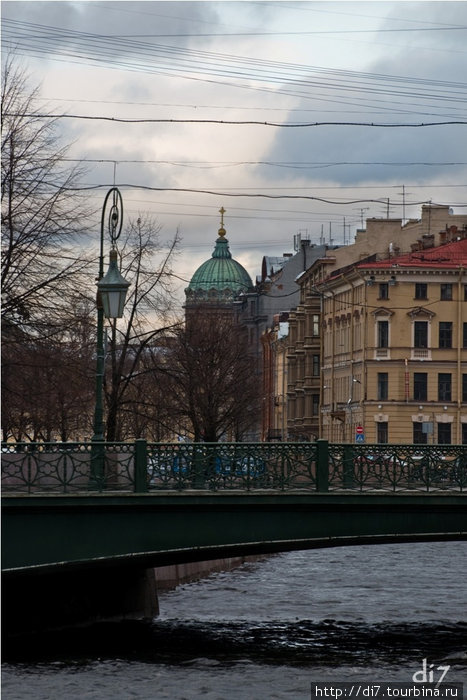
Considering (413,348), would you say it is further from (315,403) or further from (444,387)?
(315,403)

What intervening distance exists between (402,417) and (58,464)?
182ft

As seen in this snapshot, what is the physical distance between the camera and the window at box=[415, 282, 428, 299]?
257 ft

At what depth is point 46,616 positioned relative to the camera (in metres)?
26.8

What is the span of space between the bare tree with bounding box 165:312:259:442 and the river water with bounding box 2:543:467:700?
34.3ft

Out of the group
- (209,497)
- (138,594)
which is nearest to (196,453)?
(209,497)

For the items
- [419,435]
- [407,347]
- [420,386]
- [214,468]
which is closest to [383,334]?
[407,347]

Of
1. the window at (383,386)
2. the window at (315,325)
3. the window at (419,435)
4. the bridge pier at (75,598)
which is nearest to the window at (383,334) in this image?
Answer: the window at (383,386)

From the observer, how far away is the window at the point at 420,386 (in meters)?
77.9

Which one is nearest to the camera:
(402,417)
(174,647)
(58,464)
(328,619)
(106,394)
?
(58,464)

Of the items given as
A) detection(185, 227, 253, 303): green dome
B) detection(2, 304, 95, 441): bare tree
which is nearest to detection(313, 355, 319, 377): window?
detection(2, 304, 95, 441): bare tree

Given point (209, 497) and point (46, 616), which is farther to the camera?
point (46, 616)

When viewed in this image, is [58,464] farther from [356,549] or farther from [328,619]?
[356,549]

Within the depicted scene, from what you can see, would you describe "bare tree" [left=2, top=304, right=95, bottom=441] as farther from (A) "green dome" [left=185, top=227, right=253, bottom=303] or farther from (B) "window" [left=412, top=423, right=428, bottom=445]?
(A) "green dome" [left=185, top=227, right=253, bottom=303]

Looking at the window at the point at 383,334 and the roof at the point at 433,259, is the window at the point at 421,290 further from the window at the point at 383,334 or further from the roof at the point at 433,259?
the window at the point at 383,334
